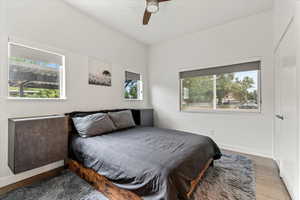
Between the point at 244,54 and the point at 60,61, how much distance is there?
3607mm

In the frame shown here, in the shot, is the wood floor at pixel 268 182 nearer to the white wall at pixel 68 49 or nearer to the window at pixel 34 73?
the white wall at pixel 68 49

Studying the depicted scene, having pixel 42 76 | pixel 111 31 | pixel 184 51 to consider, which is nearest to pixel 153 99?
pixel 184 51

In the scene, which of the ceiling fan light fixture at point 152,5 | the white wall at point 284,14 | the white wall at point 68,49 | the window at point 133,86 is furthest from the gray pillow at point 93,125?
the white wall at point 284,14

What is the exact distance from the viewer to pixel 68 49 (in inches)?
96.9

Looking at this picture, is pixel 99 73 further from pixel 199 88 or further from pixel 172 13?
pixel 199 88

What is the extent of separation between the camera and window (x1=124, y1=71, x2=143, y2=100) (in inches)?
148

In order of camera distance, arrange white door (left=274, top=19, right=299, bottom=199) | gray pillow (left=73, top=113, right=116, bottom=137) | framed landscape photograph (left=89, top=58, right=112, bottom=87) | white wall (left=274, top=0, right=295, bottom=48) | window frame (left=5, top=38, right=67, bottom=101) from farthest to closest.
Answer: framed landscape photograph (left=89, top=58, right=112, bottom=87), gray pillow (left=73, top=113, right=116, bottom=137), window frame (left=5, top=38, right=67, bottom=101), white wall (left=274, top=0, right=295, bottom=48), white door (left=274, top=19, right=299, bottom=199)

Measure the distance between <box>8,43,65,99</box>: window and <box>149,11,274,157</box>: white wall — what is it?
Result: 2548mm

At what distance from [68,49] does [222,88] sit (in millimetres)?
3313

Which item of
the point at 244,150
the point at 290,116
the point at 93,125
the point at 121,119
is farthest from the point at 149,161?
the point at 244,150

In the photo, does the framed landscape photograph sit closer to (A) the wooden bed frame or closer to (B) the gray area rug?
(A) the wooden bed frame

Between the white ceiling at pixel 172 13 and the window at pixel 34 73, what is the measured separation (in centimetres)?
110

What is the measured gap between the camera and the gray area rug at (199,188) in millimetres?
1580

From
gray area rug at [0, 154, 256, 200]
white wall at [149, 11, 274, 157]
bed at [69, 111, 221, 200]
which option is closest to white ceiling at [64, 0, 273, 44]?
white wall at [149, 11, 274, 157]
